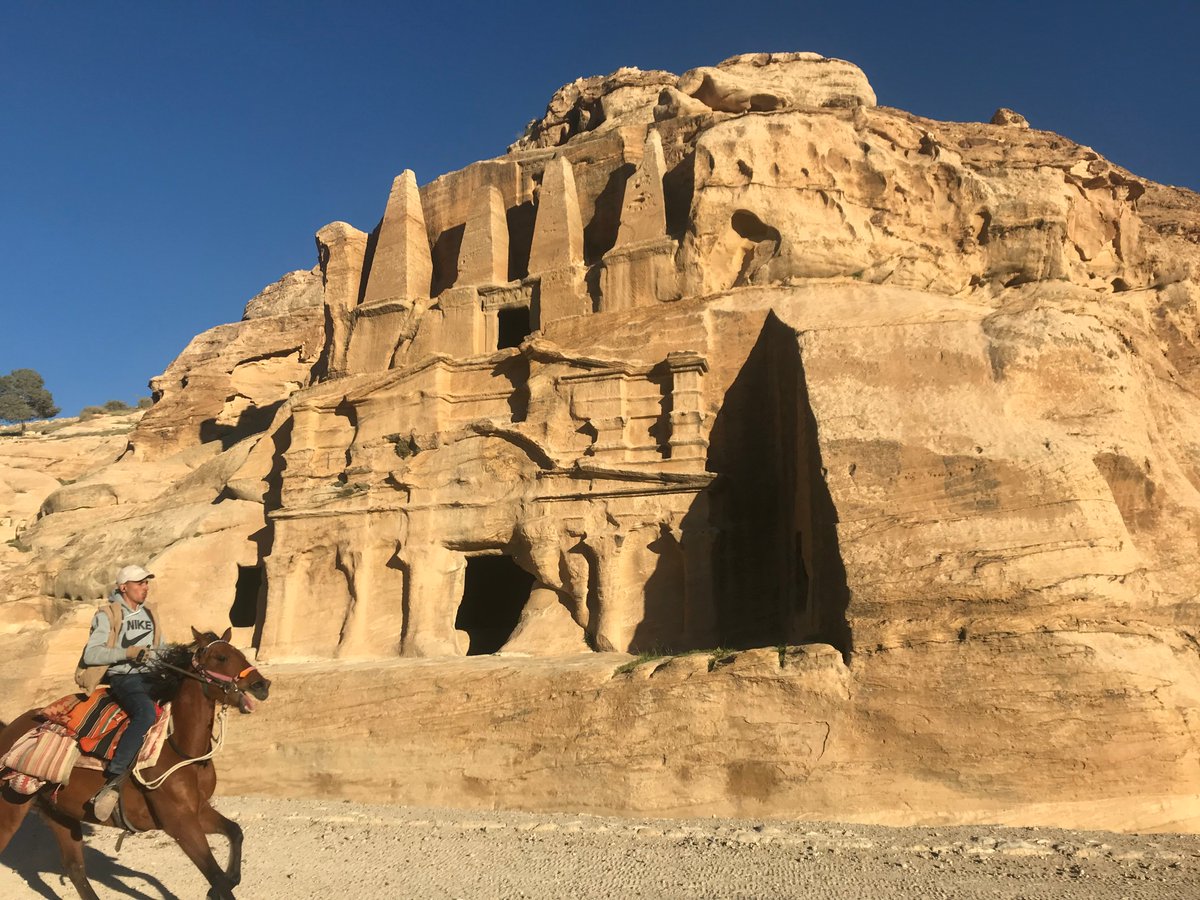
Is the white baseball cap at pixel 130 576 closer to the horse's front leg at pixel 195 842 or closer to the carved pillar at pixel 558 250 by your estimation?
the horse's front leg at pixel 195 842

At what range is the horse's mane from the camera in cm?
644

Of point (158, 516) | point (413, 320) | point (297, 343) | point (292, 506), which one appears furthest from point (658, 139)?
point (297, 343)

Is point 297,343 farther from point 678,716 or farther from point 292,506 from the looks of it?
point 678,716

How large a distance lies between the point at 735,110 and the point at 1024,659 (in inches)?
637

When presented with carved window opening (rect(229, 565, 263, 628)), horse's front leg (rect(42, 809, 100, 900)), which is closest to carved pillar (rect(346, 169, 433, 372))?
carved window opening (rect(229, 565, 263, 628))

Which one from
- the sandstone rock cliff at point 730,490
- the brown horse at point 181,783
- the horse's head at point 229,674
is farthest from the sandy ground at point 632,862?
the horse's head at point 229,674

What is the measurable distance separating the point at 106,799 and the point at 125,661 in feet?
3.13

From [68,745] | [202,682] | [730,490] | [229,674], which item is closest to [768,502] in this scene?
[730,490]

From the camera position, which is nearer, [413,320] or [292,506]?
[292,506]

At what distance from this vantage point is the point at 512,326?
20719 mm

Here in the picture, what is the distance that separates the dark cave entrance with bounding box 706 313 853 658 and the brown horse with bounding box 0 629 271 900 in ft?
20.9

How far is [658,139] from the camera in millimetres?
18875

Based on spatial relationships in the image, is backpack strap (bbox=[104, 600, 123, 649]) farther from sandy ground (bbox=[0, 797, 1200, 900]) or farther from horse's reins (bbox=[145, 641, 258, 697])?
sandy ground (bbox=[0, 797, 1200, 900])

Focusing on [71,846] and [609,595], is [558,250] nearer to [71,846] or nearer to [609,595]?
[609,595]
